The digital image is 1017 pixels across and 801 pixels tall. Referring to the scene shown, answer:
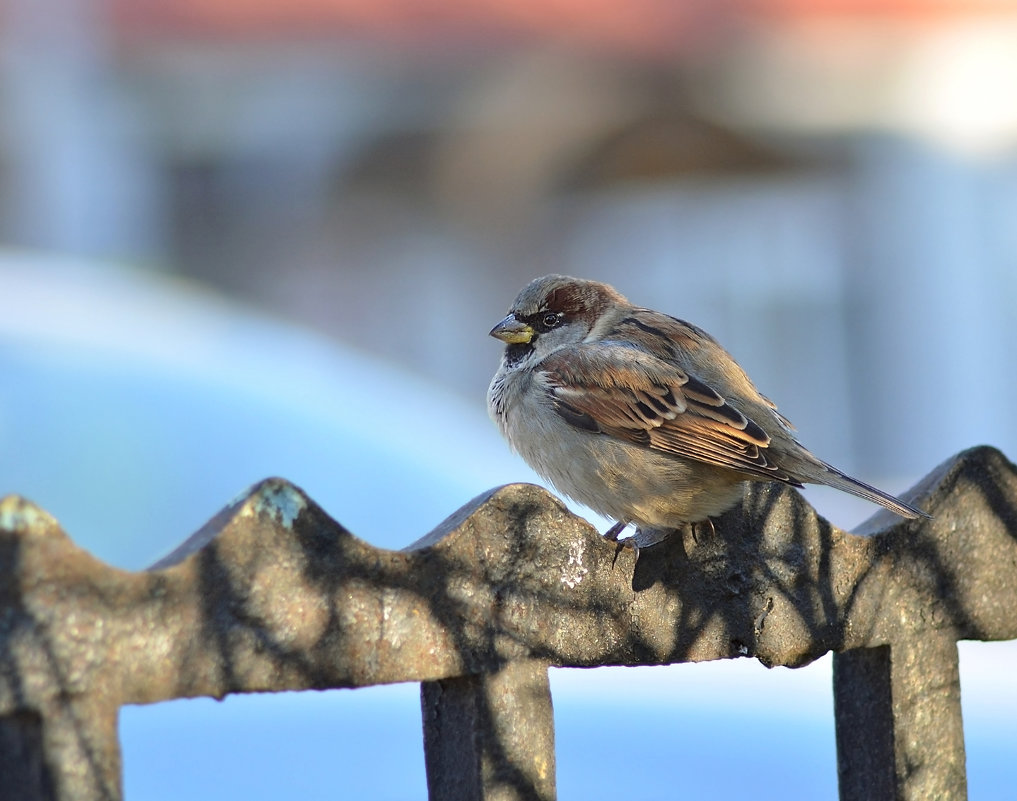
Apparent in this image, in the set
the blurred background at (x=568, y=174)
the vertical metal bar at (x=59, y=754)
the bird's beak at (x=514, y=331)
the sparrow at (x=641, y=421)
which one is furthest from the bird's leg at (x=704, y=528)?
the blurred background at (x=568, y=174)

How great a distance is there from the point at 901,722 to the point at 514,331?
1.19 m

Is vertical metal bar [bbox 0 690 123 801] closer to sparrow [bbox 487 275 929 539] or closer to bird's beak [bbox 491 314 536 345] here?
sparrow [bbox 487 275 929 539]

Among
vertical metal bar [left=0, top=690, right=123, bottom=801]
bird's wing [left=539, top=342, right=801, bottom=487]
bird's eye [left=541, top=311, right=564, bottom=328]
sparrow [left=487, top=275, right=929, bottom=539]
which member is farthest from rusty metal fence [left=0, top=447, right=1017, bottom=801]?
bird's eye [left=541, top=311, right=564, bottom=328]

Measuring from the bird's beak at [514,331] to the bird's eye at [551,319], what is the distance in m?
0.03

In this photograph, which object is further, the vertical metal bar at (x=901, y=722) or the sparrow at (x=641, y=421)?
the sparrow at (x=641, y=421)

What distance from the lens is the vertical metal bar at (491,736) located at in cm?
159

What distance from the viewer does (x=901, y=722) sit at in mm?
1917

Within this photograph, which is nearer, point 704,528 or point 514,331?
point 704,528

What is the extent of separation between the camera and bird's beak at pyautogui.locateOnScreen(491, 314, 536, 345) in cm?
284

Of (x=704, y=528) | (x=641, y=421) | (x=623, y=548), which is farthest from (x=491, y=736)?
(x=641, y=421)

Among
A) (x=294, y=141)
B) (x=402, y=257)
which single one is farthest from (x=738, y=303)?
(x=294, y=141)

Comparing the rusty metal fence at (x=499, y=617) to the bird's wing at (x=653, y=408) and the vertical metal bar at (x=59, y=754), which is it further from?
the bird's wing at (x=653, y=408)

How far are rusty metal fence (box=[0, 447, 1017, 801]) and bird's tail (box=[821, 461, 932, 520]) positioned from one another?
0.03 metres

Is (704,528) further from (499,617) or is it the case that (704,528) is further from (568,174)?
(568,174)
